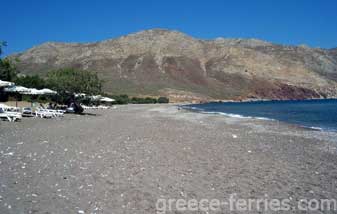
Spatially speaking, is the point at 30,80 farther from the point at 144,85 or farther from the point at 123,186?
the point at 144,85

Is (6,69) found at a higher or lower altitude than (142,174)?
higher

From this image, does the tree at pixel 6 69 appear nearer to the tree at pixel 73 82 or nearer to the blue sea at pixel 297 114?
the tree at pixel 73 82

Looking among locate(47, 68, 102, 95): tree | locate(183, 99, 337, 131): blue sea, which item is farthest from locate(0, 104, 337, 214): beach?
locate(47, 68, 102, 95): tree

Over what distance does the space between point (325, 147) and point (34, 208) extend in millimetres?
13689

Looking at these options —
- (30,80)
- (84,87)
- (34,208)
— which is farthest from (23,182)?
(30,80)

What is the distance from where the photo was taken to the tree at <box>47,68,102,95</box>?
42.9 metres

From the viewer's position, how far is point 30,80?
7112cm

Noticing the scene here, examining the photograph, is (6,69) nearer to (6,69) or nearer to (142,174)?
(6,69)

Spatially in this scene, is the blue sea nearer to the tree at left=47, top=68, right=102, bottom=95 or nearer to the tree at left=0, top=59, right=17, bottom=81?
the tree at left=47, top=68, right=102, bottom=95

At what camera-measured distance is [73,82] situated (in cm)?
4288

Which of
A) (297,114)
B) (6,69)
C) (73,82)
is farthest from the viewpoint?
(6,69)

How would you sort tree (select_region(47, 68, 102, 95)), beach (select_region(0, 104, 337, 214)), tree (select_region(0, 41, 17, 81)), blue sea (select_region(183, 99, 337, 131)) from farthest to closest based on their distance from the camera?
tree (select_region(0, 41, 17, 81)) < tree (select_region(47, 68, 102, 95)) < blue sea (select_region(183, 99, 337, 131)) < beach (select_region(0, 104, 337, 214))

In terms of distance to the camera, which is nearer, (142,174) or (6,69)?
(142,174)

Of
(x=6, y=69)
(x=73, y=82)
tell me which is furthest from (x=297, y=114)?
(x=6, y=69)
